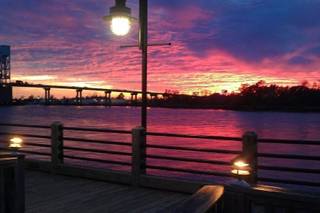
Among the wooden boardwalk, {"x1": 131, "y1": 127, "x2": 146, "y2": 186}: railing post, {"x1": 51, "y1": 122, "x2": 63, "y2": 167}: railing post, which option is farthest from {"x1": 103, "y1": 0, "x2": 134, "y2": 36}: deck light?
{"x1": 51, "y1": 122, "x2": 63, "y2": 167}: railing post

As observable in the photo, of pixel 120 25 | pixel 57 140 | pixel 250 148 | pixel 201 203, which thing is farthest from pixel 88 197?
pixel 201 203

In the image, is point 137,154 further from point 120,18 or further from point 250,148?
point 120,18

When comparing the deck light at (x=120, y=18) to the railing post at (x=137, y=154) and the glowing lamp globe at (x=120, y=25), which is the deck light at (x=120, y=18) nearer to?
the glowing lamp globe at (x=120, y=25)

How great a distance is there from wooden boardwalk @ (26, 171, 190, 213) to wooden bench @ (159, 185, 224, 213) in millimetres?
3854

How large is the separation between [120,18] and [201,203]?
18.2ft

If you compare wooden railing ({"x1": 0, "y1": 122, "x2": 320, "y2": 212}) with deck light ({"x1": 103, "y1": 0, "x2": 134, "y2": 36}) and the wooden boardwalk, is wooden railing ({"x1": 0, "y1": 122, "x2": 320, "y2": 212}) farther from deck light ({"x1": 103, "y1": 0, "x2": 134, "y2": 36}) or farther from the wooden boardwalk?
deck light ({"x1": 103, "y1": 0, "x2": 134, "y2": 36})

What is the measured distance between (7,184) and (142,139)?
465 centimetres

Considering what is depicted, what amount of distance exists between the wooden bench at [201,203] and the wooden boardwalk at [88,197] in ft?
12.6

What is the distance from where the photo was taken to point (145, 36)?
29.7 feet

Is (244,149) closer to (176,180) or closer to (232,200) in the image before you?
(176,180)

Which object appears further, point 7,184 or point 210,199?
point 7,184

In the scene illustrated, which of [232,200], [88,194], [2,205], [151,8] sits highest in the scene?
[151,8]

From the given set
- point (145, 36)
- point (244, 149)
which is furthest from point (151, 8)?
point (244, 149)

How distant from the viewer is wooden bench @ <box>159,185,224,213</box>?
2.76m
